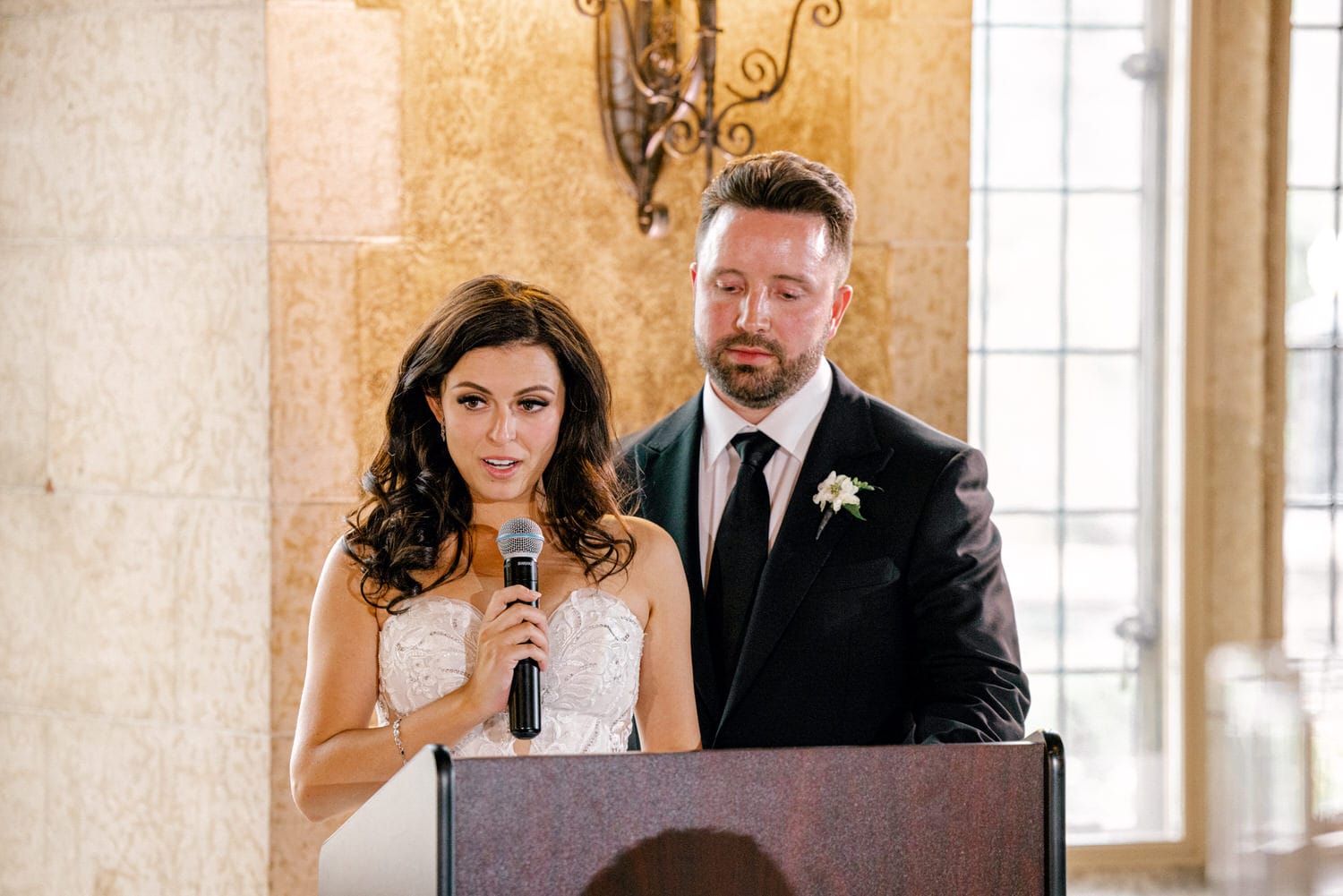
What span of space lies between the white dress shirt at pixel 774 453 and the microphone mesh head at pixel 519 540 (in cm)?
70

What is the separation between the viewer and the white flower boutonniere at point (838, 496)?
7.40ft

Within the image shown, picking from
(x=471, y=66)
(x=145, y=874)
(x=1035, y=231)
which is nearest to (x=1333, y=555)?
(x=1035, y=231)

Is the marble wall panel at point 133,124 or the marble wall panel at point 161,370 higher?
the marble wall panel at point 133,124

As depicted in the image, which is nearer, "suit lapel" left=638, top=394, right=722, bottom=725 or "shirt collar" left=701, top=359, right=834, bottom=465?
"suit lapel" left=638, top=394, right=722, bottom=725

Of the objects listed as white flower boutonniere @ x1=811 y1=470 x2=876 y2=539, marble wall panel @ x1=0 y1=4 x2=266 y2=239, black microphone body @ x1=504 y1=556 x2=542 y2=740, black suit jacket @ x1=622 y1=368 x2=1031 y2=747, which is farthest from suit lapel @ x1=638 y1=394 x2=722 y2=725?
marble wall panel @ x1=0 y1=4 x2=266 y2=239

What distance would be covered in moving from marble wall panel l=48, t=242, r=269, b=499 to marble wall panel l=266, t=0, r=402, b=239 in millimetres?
157

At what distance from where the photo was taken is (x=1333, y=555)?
13.2 ft

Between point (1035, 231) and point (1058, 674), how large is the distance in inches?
52.0

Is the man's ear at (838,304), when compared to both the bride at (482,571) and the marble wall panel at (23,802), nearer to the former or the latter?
the bride at (482,571)

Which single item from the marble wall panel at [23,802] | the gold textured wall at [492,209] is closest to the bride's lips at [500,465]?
the gold textured wall at [492,209]

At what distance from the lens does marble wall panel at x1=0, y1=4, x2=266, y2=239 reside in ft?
9.85

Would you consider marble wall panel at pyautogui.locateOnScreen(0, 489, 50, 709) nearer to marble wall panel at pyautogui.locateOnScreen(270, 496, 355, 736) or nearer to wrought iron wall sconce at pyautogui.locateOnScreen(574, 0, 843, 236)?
marble wall panel at pyautogui.locateOnScreen(270, 496, 355, 736)

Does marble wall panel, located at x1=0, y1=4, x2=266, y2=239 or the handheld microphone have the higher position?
marble wall panel, located at x1=0, y1=4, x2=266, y2=239

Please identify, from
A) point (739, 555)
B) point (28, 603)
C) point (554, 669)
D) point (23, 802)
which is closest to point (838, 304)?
point (739, 555)
